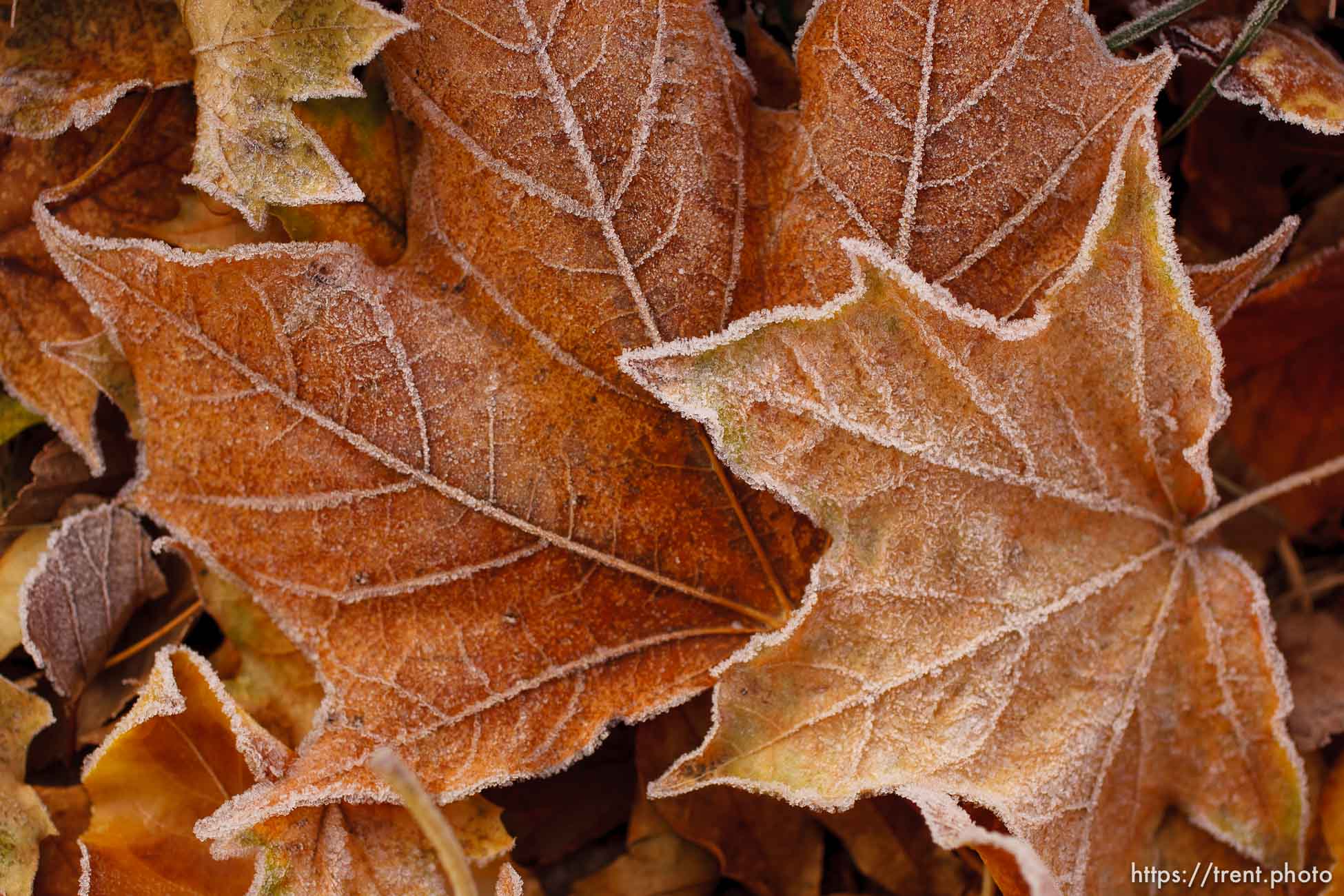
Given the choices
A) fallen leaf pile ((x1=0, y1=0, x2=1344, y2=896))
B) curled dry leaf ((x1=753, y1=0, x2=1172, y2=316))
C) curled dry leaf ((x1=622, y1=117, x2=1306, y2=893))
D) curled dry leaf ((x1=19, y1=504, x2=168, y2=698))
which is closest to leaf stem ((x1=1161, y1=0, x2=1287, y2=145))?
fallen leaf pile ((x1=0, y1=0, x2=1344, y2=896))

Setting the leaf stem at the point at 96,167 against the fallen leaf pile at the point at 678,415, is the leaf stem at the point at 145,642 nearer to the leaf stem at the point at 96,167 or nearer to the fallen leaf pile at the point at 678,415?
the fallen leaf pile at the point at 678,415

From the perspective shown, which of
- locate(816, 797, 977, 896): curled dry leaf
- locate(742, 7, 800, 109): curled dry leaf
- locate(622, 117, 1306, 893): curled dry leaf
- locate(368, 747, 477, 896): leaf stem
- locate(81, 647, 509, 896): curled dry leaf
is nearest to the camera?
locate(368, 747, 477, 896): leaf stem

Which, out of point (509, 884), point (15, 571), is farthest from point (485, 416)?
point (15, 571)

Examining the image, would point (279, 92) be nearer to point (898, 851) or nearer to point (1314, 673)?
point (898, 851)

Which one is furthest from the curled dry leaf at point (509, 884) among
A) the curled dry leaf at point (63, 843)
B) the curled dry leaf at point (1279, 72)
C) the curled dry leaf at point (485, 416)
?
the curled dry leaf at point (1279, 72)

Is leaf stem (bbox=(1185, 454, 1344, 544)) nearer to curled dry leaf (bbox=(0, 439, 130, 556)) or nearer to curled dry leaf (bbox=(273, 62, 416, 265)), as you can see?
curled dry leaf (bbox=(273, 62, 416, 265))
